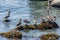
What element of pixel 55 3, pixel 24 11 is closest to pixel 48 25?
pixel 24 11

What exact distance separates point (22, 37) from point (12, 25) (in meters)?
6.06

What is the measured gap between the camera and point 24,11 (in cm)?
4753

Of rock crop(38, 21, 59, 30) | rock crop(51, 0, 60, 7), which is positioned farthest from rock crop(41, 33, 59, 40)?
rock crop(51, 0, 60, 7)

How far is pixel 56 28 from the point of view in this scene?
36469mm

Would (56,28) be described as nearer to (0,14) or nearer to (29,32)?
(29,32)

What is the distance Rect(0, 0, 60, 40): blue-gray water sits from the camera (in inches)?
1402

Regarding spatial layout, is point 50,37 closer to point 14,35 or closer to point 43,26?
point 14,35

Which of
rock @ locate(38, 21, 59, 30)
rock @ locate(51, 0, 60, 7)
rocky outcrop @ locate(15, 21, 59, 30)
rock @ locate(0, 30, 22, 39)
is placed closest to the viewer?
rock @ locate(0, 30, 22, 39)

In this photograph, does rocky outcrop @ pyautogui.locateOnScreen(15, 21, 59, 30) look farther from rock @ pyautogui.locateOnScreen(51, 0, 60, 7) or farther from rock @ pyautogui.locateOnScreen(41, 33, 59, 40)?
rock @ pyautogui.locateOnScreen(51, 0, 60, 7)

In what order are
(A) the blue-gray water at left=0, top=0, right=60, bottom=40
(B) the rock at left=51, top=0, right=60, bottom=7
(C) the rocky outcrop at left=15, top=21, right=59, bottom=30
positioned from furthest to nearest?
(B) the rock at left=51, top=0, right=60, bottom=7 → (C) the rocky outcrop at left=15, top=21, right=59, bottom=30 → (A) the blue-gray water at left=0, top=0, right=60, bottom=40

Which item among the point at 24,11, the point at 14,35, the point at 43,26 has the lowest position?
the point at 24,11

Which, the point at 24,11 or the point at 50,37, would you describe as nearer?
the point at 50,37

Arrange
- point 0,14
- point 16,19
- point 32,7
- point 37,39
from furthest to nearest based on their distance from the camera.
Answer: point 32,7 < point 0,14 < point 16,19 < point 37,39

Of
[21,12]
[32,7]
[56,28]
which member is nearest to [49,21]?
[56,28]
